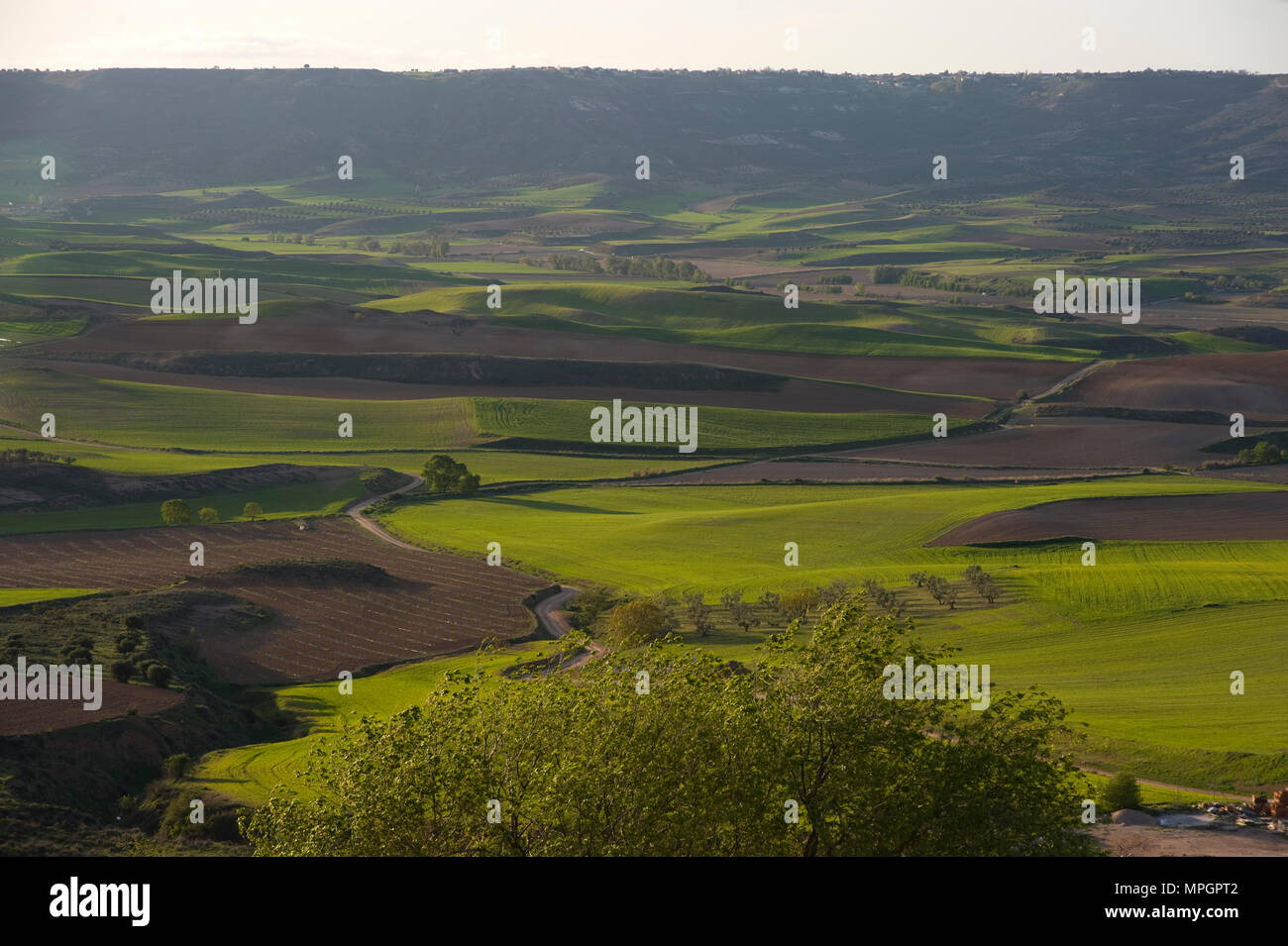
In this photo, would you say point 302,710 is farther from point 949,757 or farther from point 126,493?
point 126,493

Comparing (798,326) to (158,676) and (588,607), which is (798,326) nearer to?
(588,607)

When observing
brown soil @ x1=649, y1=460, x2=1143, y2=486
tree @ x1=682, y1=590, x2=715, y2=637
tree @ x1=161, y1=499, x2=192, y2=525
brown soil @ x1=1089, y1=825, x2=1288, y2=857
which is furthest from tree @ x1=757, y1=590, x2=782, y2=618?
tree @ x1=161, y1=499, x2=192, y2=525

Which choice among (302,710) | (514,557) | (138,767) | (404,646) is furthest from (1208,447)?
(138,767)

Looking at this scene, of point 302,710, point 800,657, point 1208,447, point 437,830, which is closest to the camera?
point 437,830

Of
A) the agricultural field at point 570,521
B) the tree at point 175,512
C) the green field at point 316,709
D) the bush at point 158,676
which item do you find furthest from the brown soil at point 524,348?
the bush at point 158,676

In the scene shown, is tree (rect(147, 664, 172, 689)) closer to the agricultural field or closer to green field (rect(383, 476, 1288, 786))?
the agricultural field

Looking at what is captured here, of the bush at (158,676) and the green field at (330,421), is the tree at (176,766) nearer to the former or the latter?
the bush at (158,676)

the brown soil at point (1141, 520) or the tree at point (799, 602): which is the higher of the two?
the brown soil at point (1141, 520)
